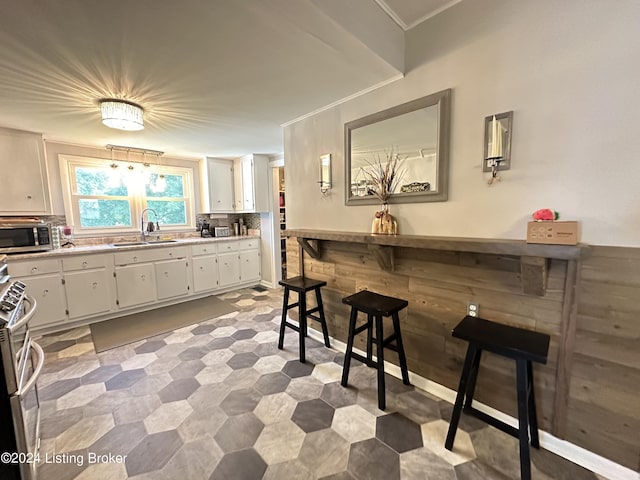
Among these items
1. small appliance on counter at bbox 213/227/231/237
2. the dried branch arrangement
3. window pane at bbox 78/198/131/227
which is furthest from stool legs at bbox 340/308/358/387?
window pane at bbox 78/198/131/227

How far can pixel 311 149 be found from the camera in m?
2.69

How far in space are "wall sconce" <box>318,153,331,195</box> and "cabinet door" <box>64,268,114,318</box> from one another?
2.92m

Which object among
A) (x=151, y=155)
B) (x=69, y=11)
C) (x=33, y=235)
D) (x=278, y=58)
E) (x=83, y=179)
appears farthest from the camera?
(x=151, y=155)

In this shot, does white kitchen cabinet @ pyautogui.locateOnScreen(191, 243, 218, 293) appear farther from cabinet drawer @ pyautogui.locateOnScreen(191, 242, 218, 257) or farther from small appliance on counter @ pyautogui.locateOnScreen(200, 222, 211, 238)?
small appliance on counter @ pyautogui.locateOnScreen(200, 222, 211, 238)

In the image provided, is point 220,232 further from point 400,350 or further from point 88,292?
point 400,350

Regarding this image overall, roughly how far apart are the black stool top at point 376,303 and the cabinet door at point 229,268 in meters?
2.98

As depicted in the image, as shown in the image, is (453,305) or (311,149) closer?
(453,305)

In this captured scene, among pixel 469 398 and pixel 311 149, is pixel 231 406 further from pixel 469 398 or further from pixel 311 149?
pixel 311 149

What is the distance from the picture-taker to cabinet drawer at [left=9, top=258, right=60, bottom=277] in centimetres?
272

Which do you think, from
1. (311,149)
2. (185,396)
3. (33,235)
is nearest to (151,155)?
(33,235)

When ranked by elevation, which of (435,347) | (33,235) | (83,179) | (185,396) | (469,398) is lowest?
(185,396)

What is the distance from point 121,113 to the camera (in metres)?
2.23

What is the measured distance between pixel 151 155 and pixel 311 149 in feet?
9.73

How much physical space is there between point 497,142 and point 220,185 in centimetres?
422
